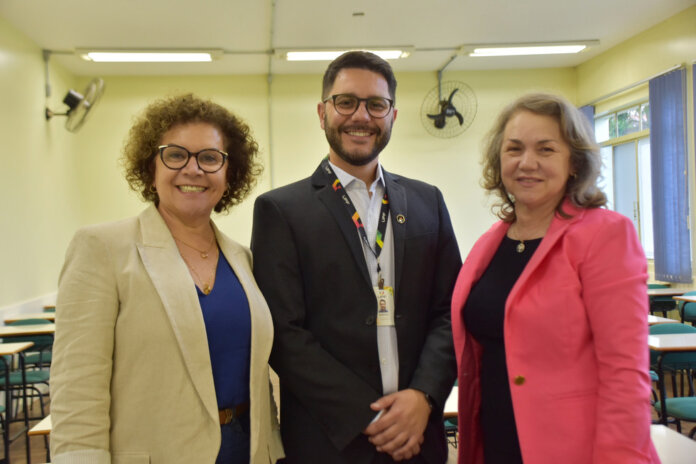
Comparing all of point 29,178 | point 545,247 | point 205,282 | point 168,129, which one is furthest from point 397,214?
point 29,178

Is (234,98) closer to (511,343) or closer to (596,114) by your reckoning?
(596,114)

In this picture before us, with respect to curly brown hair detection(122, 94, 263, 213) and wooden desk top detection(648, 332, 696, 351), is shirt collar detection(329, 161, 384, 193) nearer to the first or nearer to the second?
curly brown hair detection(122, 94, 263, 213)

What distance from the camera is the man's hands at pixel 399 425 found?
1.51m

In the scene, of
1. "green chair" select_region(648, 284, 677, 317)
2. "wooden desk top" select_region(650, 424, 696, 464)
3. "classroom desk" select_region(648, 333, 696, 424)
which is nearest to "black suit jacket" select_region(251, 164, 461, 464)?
"wooden desk top" select_region(650, 424, 696, 464)

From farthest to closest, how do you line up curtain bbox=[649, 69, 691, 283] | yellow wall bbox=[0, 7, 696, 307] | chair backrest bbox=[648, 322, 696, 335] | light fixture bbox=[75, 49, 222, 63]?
light fixture bbox=[75, 49, 222, 63]
yellow wall bbox=[0, 7, 696, 307]
curtain bbox=[649, 69, 691, 283]
chair backrest bbox=[648, 322, 696, 335]

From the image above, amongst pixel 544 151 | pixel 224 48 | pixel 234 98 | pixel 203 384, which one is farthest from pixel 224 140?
pixel 234 98

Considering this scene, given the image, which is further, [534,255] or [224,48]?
[224,48]

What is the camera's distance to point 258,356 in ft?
4.92

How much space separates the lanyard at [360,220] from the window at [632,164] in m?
5.92

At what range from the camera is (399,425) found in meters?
1.52

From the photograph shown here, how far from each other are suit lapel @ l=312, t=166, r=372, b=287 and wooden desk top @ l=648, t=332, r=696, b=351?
7.46 ft

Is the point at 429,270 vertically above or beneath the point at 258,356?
above

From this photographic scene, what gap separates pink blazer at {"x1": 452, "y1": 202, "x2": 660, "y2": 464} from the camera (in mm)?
1281

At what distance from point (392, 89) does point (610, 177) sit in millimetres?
6905
